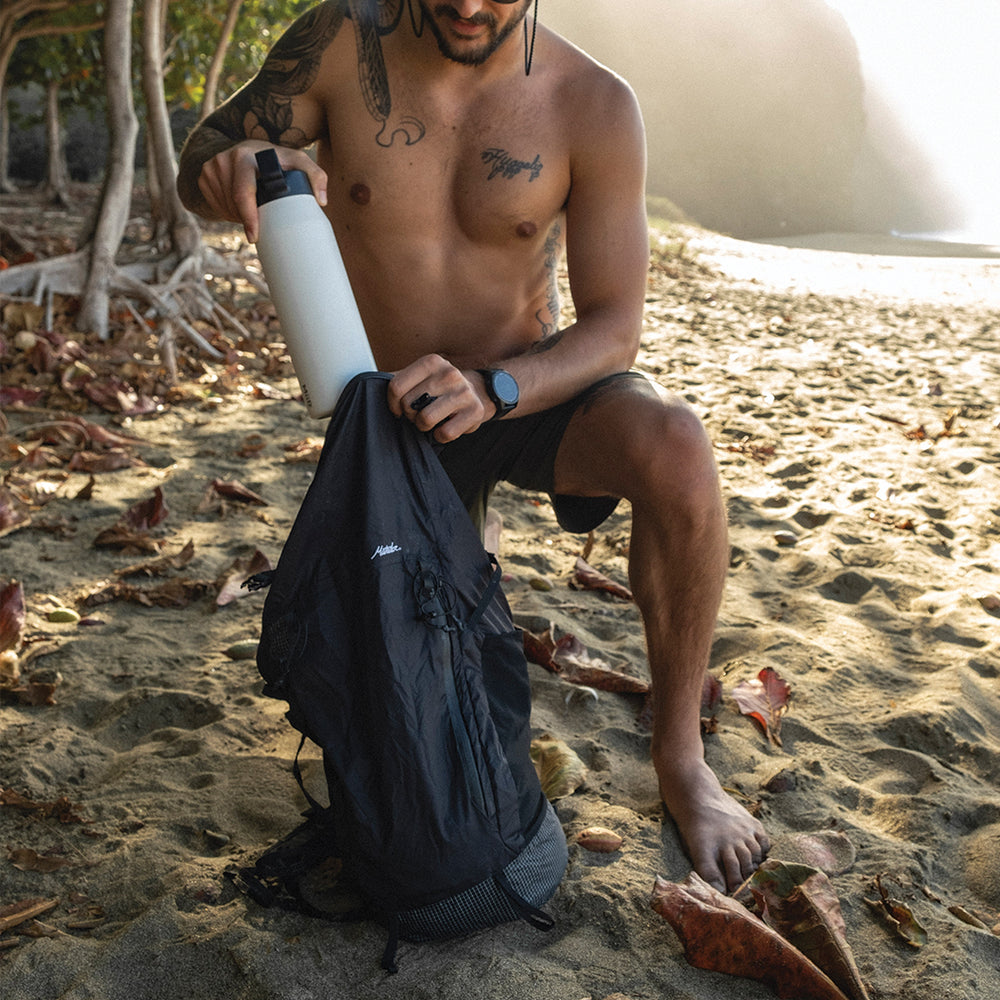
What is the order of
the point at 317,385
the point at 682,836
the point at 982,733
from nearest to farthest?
the point at 317,385 < the point at 682,836 < the point at 982,733

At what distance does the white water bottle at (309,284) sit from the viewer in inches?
53.9

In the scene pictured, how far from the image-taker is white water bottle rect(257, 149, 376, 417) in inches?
53.9

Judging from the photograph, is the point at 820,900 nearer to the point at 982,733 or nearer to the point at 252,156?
the point at 982,733

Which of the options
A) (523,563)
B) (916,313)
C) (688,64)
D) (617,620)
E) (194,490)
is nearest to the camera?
(617,620)

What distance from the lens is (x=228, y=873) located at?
141 cm

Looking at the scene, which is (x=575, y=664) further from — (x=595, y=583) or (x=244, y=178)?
(x=244, y=178)

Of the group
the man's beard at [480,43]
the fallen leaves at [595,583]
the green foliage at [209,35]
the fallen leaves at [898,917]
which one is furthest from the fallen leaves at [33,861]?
the green foliage at [209,35]

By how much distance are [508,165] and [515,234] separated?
0.45 ft

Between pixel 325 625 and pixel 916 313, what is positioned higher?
pixel 325 625

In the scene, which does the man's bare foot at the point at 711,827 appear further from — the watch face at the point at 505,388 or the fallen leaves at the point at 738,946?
the watch face at the point at 505,388

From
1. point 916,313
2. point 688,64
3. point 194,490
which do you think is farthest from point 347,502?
point 688,64

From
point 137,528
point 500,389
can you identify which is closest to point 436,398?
point 500,389

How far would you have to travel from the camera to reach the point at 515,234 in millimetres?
1946

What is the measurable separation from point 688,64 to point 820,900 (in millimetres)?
31879
